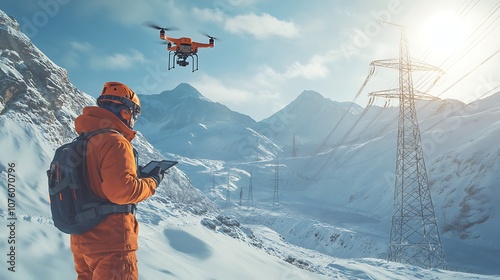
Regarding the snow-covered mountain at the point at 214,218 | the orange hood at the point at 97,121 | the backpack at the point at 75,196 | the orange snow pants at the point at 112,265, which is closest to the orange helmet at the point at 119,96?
the orange hood at the point at 97,121

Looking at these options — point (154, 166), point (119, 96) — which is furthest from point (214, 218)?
point (119, 96)

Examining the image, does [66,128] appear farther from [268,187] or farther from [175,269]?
[268,187]

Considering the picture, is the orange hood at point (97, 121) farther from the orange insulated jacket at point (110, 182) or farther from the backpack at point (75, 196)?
the backpack at point (75, 196)

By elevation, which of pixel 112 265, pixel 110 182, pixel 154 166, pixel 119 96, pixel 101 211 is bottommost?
pixel 112 265

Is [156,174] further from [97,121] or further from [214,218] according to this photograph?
[214,218]

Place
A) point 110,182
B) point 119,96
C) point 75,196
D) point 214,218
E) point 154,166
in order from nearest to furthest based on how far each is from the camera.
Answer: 1. point 110,182
2. point 75,196
3. point 119,96
4. point 154,166
5. point 214,218

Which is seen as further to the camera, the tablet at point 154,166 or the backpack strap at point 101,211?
the tablet at point 154,166
